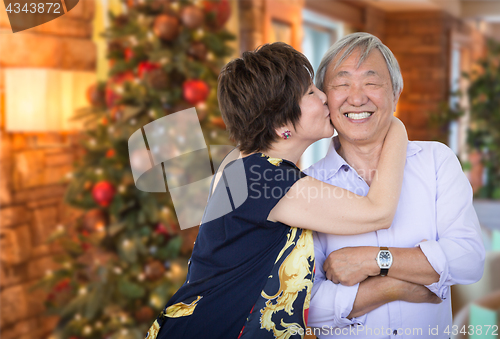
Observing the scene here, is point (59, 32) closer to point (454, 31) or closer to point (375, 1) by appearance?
point (375, 1)

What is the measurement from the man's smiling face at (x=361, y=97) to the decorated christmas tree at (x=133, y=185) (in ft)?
3.36

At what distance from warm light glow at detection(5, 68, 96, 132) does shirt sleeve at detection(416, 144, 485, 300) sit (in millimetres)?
1864

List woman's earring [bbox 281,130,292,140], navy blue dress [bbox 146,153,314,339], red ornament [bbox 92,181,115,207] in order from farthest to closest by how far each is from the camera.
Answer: red ornament [bbox 92,181,115,207], woman's earring [bbox 281,130,292,140], navy blue dress [bbox 146,153,314,339]

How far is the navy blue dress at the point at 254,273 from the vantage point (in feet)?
3.78

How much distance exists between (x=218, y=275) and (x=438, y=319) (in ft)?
2.13

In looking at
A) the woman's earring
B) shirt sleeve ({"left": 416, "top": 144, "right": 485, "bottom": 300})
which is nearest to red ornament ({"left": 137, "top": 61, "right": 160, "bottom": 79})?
the woman's earring

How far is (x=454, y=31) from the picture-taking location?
6.34 meters

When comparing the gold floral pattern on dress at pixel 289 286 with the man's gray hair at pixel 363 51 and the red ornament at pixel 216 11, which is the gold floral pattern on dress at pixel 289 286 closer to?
the man's gray hair at pixel 363 51

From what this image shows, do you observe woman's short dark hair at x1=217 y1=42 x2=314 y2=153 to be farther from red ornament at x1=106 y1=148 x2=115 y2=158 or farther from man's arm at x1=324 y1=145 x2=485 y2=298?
red ornament at x1=106 y1=148 x2=115 y2=158

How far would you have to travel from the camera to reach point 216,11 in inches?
96.1

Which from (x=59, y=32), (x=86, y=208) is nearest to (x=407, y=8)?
(x=59, y=32)

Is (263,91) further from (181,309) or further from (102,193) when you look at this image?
(102,193)

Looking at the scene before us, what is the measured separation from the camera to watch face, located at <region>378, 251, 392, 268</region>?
47.4 inches

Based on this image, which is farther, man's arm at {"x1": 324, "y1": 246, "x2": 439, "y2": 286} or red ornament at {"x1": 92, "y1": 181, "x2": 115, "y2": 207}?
red ornament at {"x1": 92, "y1": 181, "x2": 115, "y2": 207}
